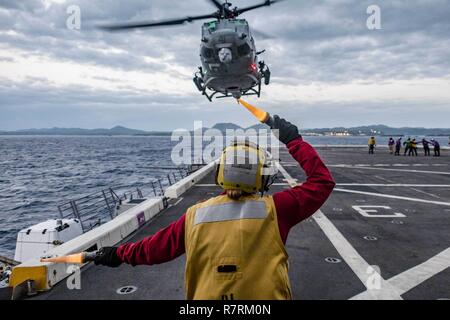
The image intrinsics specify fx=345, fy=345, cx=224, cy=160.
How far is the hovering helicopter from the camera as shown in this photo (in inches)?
652

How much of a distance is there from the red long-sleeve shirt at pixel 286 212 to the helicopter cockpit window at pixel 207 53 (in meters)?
14.8

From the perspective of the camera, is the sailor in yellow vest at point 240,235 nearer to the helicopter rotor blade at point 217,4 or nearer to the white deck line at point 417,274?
the white deck line at point 417,274

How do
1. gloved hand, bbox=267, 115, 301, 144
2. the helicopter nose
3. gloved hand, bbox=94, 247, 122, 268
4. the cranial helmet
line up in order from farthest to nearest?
the helicopter nose < gloved hand, bbox=267, 115, 301, 144 < gloved hand, bbox=94, 247, 122, 268 < the cranial helmet

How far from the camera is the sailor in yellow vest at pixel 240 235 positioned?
2.56m

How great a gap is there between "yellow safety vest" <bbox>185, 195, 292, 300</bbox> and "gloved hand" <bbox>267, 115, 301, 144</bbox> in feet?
2.82

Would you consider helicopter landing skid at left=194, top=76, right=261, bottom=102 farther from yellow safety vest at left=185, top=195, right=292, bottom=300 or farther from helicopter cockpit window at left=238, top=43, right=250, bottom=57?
yellow safety vest at left=185, top=195, right=292, bottom=300

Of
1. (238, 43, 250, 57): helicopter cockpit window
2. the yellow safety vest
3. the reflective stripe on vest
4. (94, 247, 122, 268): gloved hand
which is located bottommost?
(94, 247, 122, 268): gloved hand

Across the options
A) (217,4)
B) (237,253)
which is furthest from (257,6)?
(237,253)

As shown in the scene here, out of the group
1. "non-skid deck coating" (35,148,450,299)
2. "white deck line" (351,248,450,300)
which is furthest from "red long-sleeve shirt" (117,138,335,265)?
"white deck line" (351,248,450,300)

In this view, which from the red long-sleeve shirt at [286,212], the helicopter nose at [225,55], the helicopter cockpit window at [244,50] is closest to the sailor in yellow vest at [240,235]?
the red long-sleeve shirt at [286,212]

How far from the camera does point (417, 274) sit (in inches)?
264

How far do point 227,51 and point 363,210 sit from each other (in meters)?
9.45

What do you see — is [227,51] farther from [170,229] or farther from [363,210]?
[170,229]
